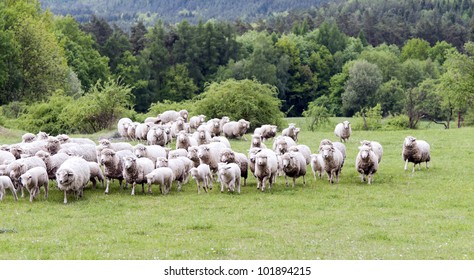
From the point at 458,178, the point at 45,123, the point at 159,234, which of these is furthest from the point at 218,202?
the point at 45,123

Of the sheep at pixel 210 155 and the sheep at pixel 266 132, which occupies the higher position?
the sheep at pixel 266 132

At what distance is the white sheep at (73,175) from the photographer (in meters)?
19.3

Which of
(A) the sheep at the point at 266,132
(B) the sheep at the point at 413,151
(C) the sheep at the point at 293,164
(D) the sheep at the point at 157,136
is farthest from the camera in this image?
(A) the sheep at the point at 266,132

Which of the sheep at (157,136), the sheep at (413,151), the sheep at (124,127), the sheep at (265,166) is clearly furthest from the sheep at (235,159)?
the sheep at (124,127)

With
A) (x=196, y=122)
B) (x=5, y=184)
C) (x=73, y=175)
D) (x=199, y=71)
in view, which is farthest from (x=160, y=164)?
(x=199, y=71)

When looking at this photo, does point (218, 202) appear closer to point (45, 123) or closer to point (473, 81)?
point (45, 123)

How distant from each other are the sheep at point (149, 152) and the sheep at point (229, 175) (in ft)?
11.2

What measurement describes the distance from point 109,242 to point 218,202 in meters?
5.73

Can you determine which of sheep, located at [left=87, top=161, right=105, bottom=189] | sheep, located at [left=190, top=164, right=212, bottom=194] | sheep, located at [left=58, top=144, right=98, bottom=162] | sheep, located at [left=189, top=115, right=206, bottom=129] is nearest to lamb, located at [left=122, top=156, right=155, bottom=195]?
sheep, located at [left=87, top=161, right=105, bottom=189]

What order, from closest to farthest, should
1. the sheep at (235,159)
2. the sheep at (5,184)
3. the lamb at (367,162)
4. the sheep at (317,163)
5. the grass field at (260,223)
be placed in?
the grass field at (260,223) → the sheep at (5,184) → the sheep at (235,159) → the lamb at (367,162) → the sheep at (317,163)

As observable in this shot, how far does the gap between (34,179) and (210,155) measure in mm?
6321

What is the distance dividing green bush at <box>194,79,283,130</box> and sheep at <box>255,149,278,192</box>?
2281cm

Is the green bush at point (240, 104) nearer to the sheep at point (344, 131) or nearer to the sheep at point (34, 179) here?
the sheep at point (344, 131)

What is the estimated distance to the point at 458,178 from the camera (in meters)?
24.8
